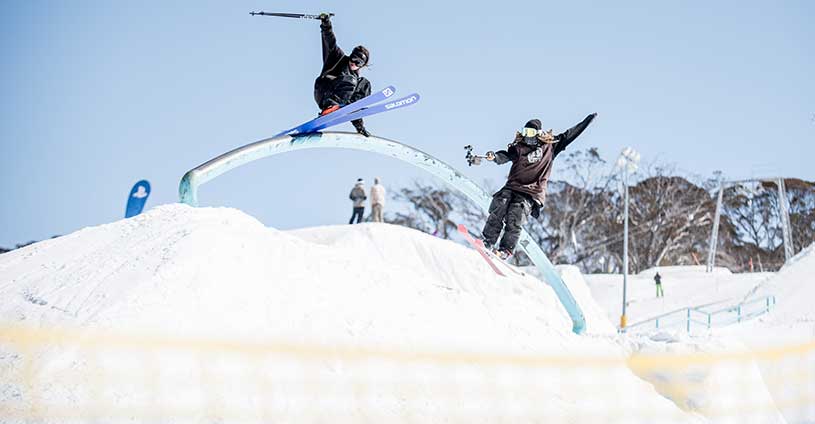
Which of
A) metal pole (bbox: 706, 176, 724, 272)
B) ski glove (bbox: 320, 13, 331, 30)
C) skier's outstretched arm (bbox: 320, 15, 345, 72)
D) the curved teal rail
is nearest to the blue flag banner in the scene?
the curved teal rail

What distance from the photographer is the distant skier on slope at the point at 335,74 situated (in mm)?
7488

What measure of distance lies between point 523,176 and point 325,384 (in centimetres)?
418

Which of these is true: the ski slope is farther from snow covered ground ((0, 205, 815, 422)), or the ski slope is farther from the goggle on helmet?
the goggle on helmet

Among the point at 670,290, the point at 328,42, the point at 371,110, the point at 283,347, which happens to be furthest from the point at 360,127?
the point at 670,290

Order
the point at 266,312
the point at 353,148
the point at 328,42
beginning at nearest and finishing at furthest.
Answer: the point at 266,312, the point at 328,42, the point at 353,148

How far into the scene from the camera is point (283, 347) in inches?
161

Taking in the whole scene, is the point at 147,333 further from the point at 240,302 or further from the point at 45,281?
the point at 45,281

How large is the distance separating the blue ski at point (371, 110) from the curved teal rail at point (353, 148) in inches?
6.6

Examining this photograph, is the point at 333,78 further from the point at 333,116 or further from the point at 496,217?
the point at 496,217

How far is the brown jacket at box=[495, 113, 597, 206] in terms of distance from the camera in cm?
754

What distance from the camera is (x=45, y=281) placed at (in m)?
4.67

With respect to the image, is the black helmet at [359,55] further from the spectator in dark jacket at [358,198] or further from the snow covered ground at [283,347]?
the spectator in dark jacket at [358,198]

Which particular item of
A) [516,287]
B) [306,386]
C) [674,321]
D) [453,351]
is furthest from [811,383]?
[674,321]

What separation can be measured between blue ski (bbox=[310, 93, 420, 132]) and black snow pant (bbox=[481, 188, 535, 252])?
1.51 meters
